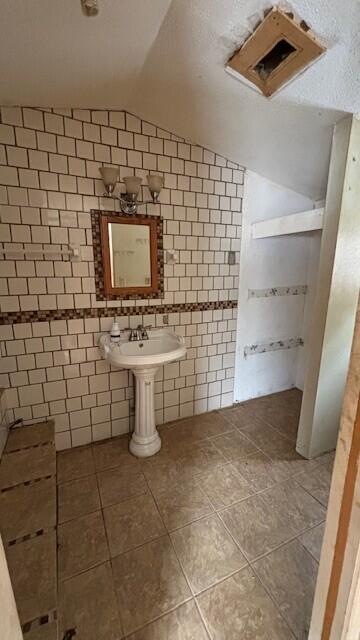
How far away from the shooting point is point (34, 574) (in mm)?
1026

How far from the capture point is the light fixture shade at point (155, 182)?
1724 millimetres

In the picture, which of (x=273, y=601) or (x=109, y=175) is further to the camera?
(x=109, y=175)

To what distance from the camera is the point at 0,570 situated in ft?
1.60

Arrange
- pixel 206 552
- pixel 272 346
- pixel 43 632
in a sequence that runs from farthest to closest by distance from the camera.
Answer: pixel 272 346 < pixel 206 552 < pixel 43 632

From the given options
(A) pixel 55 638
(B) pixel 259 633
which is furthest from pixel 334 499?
(A) pixel 55 638

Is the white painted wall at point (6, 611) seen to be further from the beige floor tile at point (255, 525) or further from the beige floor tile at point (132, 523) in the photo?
the beige floor tile at point (255, 525)

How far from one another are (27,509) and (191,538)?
32.3 inches

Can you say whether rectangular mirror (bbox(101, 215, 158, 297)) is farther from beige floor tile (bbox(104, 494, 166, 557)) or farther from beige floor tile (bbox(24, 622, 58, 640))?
beige floor tile (bbox(24, 622, 58, 640))

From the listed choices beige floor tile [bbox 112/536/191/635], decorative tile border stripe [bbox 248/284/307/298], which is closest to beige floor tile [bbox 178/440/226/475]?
beige floor tile [bbox 112/536/191/635]

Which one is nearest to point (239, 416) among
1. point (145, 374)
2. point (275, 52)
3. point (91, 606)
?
point (145, 374)

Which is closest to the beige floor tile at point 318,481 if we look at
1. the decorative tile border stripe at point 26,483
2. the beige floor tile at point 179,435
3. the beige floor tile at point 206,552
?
the beige floor tile at point 206,552

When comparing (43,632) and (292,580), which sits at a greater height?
(43,632)

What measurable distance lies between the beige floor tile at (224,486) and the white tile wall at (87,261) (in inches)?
25.9

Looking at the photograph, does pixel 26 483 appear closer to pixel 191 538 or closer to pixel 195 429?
pixel 191 538
